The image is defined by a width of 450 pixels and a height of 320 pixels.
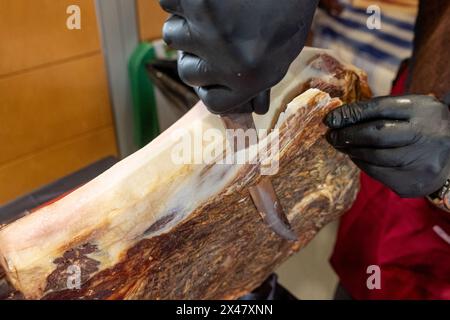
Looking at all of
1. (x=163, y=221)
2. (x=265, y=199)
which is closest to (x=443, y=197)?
(x=265, y=199)

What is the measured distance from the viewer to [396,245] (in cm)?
102

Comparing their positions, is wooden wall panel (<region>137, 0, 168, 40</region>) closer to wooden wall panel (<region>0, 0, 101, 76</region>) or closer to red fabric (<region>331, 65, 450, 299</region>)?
wooden wall panel (<region>0, 0, 101, 76</region>)

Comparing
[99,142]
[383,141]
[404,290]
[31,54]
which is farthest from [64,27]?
[404,290]

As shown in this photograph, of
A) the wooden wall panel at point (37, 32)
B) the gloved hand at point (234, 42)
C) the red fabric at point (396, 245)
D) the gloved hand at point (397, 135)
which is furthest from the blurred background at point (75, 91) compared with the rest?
the red fabric at point (396, 245)

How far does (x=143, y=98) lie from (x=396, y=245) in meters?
0.64

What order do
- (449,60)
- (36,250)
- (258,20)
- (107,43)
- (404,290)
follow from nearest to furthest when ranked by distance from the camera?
(258,20) → (36,250) → (107,43) → (449,60) → (404,290)

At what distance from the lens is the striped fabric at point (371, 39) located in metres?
1.14

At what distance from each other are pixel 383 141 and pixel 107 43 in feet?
1.50

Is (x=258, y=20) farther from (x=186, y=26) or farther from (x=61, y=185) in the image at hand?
(x=61, y=185)

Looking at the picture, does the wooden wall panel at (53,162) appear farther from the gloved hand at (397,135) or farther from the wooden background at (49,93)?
the gloved hand at (397,135)

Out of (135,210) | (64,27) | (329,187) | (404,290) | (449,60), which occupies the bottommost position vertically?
(404,290)

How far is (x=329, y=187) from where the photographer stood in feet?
2.91

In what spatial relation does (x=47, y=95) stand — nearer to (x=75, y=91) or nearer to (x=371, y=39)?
(x=75, y=91)

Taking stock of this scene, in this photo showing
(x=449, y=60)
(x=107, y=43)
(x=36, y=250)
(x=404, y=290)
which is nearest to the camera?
(x=36, y=250)
